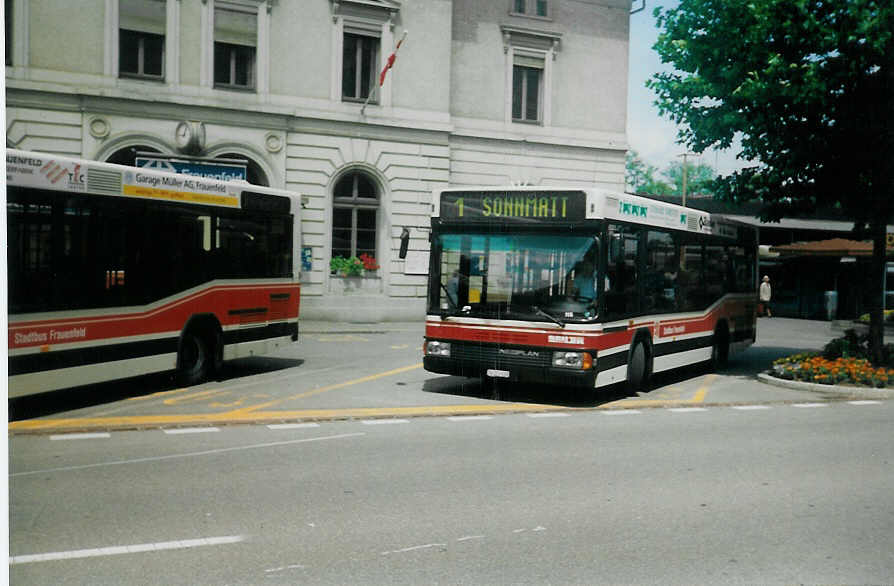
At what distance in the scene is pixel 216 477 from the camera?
7.48 meters

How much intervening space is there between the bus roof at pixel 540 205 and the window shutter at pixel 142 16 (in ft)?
23.7

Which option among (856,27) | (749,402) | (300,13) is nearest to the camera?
(749,402)

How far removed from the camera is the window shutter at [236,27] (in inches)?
995

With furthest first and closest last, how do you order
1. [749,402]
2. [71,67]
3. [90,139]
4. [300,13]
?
[300,13]
[90,139]
[71,67]
[749,402]

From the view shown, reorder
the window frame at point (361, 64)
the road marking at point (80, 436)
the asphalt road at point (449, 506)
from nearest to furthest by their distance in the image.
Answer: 1. the asphalt road at point (449, 506)
2. the road marking at point (80, 436)
3. the window frame at point (361, 64)

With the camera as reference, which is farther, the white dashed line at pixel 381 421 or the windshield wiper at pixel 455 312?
the windshield wiper at pixel 455 312

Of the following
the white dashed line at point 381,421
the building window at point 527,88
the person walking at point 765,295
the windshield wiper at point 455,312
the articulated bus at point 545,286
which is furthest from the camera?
the person walking at point 765,295

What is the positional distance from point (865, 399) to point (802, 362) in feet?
5.69

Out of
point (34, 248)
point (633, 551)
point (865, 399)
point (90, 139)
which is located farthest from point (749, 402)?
point (90, 139)

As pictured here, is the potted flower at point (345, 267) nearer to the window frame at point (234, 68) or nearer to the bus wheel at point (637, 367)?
the window frame at point (234, 68)

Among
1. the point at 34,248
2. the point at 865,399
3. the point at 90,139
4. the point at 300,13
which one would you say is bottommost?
the point at 865,399

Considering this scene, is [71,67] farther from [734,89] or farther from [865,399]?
[865,399]

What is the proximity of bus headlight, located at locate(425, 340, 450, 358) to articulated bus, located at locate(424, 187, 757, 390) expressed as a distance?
2 cm

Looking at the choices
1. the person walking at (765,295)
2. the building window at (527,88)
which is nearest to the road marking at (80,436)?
the building window at (527,88)
